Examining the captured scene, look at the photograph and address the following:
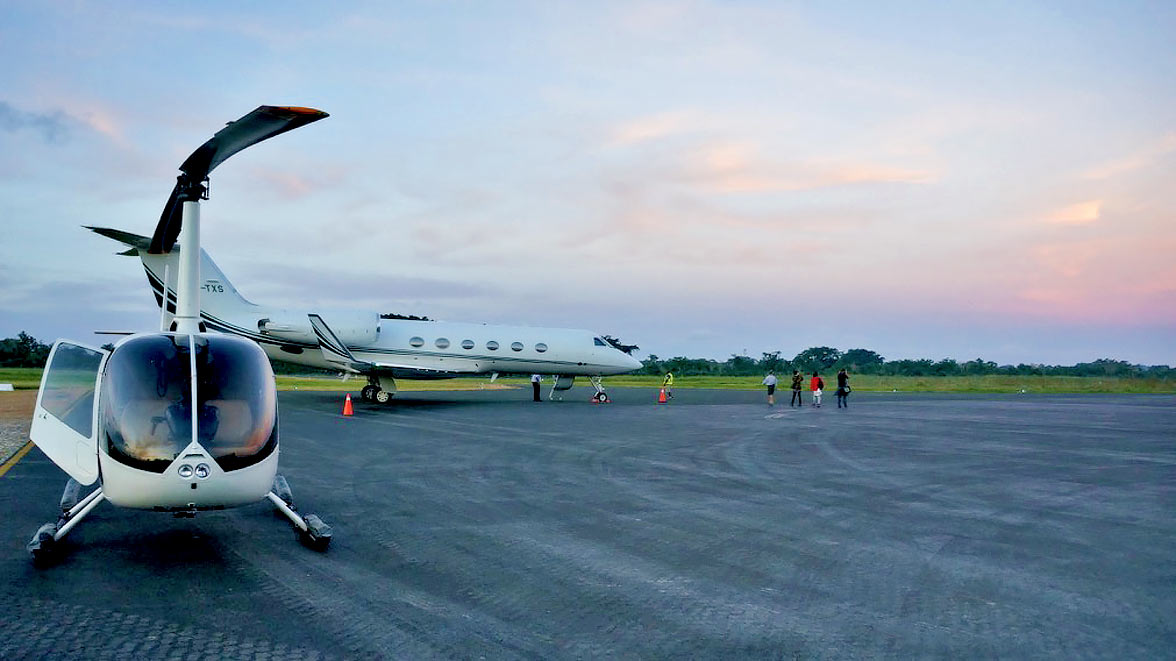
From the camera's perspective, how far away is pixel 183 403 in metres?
6.77

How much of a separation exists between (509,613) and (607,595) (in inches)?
35.2

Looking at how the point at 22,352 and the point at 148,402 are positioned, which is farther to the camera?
the point at 22,352

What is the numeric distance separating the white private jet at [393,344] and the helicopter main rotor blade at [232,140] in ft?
73.3

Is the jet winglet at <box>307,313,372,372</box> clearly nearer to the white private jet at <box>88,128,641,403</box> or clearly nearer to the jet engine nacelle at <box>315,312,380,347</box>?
the white private jet at <box>88,128,641,403</box>

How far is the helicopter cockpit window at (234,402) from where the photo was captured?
681 centimetres

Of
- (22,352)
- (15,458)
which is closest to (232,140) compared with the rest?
(15,458)

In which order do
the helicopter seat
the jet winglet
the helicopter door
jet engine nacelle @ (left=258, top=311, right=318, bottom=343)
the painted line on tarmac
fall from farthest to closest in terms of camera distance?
jet engine nacelle @ (left=258, top=311, right=318, bottom=343) → the jet winglet → the painted line on tarmac → the helicopter door → the helicopter seat

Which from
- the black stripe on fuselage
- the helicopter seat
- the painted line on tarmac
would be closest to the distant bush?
the black stripe on fuselage

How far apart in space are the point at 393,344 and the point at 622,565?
25858 millimetres

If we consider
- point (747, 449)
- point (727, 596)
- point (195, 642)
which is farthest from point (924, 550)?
point (747, 449)

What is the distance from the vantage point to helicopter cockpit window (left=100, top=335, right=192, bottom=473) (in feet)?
21.7

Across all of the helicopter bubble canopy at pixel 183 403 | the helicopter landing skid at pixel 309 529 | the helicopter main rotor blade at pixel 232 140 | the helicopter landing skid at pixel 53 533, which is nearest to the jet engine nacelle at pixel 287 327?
the helicopter main rotor blade at pixel 232 140

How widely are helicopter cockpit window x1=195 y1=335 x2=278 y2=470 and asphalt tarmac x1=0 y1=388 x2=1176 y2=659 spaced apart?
1.08 metres

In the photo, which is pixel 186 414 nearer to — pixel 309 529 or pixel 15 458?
pixel 309 529
